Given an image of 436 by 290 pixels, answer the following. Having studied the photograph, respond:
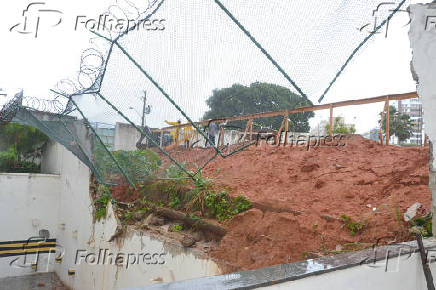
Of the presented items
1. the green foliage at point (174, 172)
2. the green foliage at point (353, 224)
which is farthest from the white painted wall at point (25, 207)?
the green foliage at point (353, 224)

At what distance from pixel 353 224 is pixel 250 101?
1595mm

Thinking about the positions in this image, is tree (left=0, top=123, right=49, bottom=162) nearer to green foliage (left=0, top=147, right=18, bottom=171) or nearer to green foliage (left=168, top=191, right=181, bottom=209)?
green foliage (left=0, top=147, right=18, bottom=171)

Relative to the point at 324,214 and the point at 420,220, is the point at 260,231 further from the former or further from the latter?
the point at 420,220

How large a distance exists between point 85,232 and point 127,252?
8.56 ft

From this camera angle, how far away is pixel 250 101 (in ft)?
11.6

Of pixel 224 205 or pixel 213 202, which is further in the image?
pixel 213 202

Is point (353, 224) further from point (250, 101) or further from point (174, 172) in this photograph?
→ point (174, 172)

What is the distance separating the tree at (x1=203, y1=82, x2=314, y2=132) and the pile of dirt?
1.15m

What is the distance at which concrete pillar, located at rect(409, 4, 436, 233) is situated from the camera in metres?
2.62

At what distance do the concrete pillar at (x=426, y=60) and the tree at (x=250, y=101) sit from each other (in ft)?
3.27

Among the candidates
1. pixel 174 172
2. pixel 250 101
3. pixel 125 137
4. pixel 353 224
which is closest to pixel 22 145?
pixel 125 137

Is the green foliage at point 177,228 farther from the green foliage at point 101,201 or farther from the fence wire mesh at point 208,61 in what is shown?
the green foliage at point 101,201

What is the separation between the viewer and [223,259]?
389 centimetres

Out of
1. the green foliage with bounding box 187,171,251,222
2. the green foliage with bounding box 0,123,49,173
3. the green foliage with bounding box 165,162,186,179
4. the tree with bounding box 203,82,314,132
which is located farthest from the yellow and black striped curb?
the tree with bounding box 203,82,314,132
